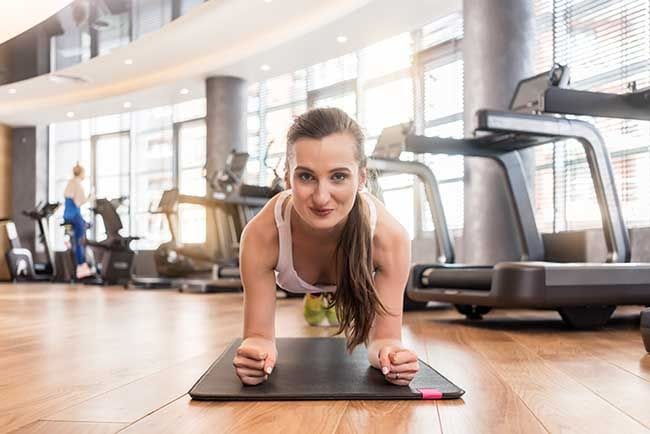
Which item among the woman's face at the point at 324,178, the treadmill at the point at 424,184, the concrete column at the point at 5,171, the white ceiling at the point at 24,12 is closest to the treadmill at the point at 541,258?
the treadmill at the point at 424,184

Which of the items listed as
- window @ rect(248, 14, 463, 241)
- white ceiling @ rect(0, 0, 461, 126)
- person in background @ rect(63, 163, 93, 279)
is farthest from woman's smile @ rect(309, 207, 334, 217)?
person in background @ rect(63, 163, 93, 279)

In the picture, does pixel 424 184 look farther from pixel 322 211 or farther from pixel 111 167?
pixel 111 167

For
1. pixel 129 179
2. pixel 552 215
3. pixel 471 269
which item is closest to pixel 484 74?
pixel 552 215

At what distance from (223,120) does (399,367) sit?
7389 millimetres

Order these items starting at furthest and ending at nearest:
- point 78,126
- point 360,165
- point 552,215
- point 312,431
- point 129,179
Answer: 1. point 78,126
2. point 129,179
3. point 552,215
4. point 360,165
5. point 312,431

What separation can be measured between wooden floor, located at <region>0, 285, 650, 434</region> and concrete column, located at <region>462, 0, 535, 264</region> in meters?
1.64

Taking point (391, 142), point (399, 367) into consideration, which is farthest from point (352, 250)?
point (391, 142)

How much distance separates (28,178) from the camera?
457 inches

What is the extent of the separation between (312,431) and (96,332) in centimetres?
186

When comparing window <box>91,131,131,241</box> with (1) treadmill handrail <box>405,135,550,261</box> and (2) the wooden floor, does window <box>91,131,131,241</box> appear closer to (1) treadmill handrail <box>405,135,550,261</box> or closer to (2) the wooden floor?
(1) treadmill handrail <box>405,135,550,261</box>

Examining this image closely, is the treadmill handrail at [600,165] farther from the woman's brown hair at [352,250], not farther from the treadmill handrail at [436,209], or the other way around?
the woman's brown hair at [352,250]

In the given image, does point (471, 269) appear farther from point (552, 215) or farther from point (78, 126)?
point (78, 126)

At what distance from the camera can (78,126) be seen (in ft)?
38.8

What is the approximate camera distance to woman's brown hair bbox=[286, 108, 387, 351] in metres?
1.38
